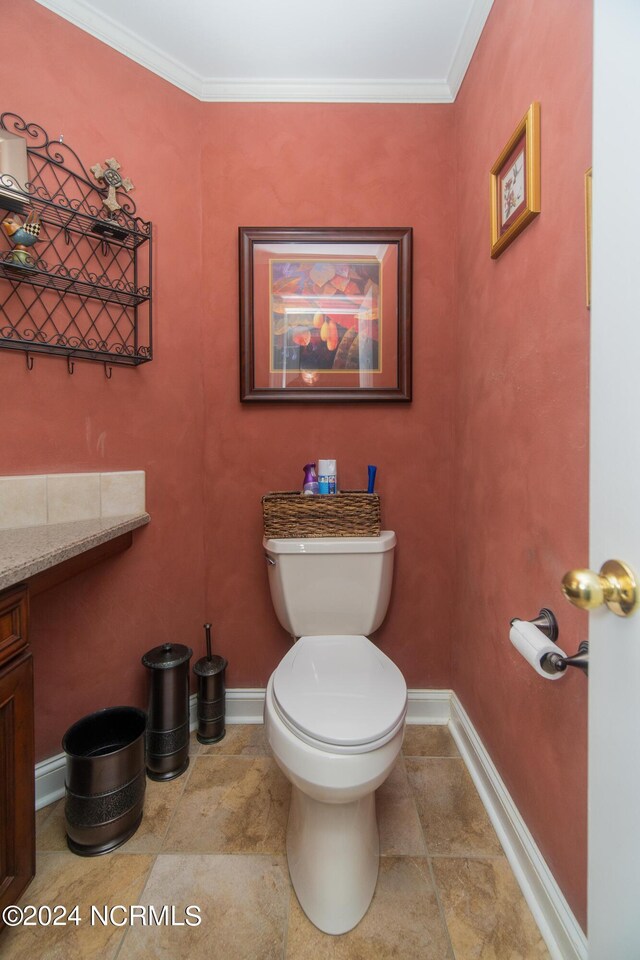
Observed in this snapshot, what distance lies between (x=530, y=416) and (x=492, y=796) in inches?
43.3

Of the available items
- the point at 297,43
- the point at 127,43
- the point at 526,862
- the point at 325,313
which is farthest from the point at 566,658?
the point at 127,43

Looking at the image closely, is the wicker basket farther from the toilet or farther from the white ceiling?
the white ceiling

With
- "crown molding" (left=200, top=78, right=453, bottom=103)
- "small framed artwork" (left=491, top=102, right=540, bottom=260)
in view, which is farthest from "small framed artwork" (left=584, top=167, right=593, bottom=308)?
"crown molding" (left=200, top=78, right=453, bottom=103)

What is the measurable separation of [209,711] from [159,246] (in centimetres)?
169

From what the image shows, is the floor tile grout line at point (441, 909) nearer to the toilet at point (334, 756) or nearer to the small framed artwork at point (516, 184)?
the toilet at point (334, 756)

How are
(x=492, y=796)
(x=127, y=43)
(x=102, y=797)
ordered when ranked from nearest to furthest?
(x=102, y=797) < (x=492, y=796) < (x=127, y=43)

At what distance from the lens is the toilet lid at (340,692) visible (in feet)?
2.94

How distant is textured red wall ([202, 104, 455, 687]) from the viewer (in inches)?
60.2

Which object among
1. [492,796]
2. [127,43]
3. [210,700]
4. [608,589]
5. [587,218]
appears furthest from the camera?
[210,700]

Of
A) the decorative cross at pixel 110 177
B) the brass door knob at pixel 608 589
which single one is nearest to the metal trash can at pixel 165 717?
the brass door knob at pixel 608 589

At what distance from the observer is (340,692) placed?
3.37 ft

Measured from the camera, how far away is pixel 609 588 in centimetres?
42

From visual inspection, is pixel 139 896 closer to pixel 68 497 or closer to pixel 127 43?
pixel 68 497

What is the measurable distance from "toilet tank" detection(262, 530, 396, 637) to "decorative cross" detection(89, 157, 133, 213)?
118cm
